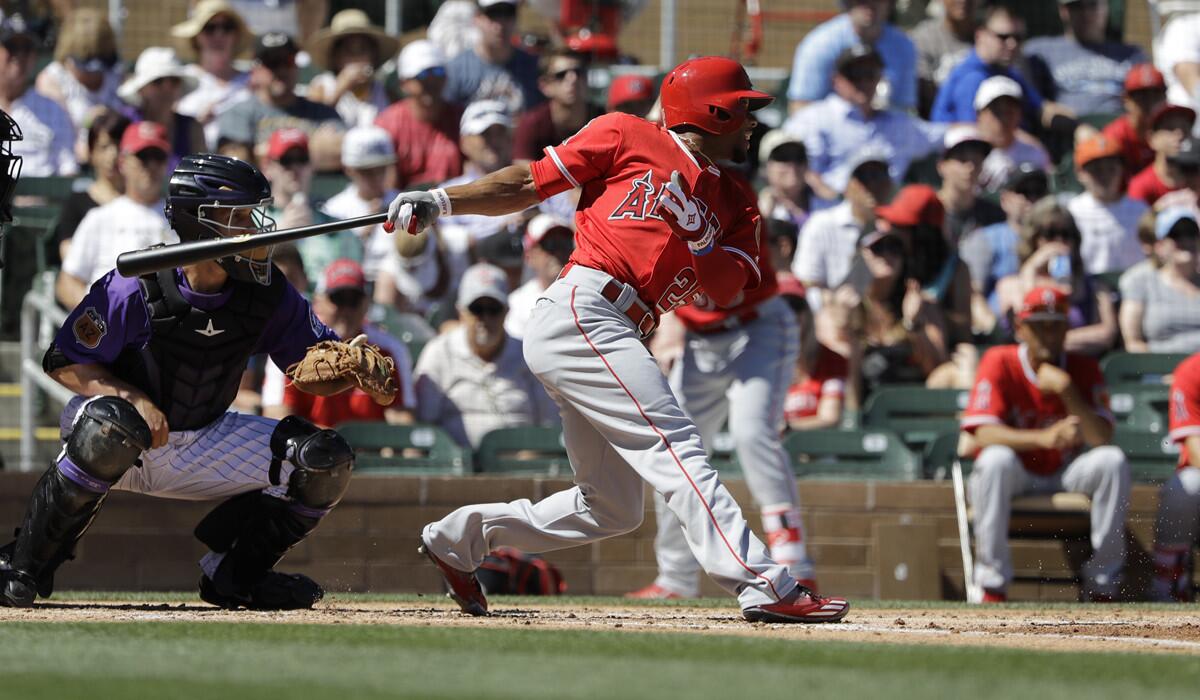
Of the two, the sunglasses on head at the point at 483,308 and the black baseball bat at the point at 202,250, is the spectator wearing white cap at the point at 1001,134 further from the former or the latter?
the black baseball bat at the point at 202,250

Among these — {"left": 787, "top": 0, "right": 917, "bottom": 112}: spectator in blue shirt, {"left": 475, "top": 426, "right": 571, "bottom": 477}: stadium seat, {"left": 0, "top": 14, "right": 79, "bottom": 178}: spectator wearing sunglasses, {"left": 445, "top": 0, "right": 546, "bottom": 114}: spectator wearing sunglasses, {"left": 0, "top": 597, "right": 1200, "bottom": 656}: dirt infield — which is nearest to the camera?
{"left": 0, "top": 597, "right": 1200, "bottom": 656}: dirt infield

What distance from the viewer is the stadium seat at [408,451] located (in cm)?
873

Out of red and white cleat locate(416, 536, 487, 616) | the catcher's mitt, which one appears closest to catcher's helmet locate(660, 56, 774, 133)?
the catcher's mitt

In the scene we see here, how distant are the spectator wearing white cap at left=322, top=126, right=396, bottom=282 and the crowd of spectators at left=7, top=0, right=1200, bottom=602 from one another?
0.02 m

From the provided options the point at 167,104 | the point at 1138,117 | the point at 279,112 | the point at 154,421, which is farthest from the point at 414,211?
the point at 1138,117

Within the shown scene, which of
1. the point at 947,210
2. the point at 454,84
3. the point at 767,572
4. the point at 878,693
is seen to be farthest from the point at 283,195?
the point at 878,693

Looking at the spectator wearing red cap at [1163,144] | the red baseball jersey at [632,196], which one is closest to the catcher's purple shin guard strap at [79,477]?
the red baseball jersey at [632,196]

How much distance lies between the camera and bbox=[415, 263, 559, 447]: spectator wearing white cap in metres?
8.99

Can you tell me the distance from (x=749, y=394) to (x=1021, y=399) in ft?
5.59

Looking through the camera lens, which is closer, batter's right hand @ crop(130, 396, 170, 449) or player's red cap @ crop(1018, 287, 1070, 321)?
batter's right hand @ crop(130, 396, 170, 449)

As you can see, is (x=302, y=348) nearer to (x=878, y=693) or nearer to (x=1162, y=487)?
(x=878, y=693)

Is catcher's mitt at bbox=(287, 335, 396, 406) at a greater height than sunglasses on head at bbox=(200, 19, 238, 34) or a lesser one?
lesser

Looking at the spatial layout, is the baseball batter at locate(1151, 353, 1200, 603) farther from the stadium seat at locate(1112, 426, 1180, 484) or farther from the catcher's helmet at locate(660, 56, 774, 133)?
the catcher's helmet at locate(660, 56, 774, 133)

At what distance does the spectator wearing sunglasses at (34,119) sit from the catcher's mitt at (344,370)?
18.3 feet
